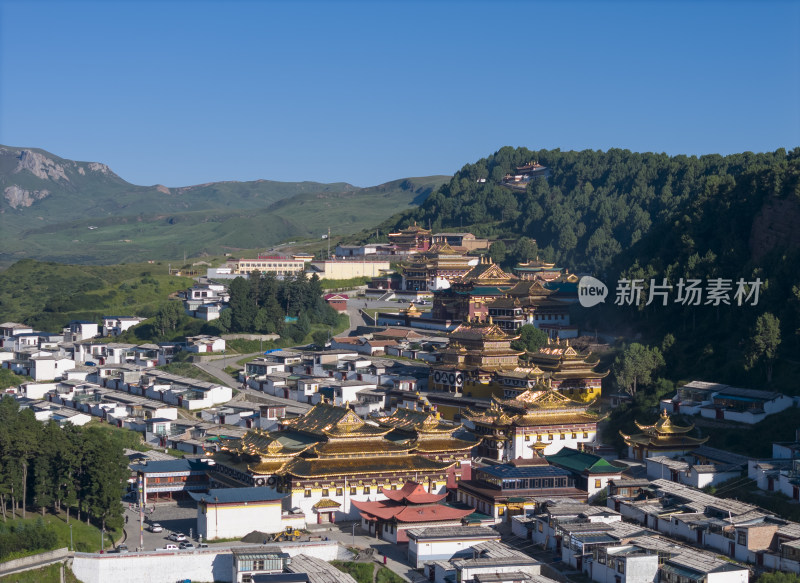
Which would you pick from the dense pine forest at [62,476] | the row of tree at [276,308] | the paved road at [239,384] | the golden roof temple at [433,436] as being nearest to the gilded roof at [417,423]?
the golden roof temple at [433,436]

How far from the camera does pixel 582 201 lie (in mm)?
107062

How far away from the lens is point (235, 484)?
42312 mm

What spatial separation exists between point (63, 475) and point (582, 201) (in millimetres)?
74535

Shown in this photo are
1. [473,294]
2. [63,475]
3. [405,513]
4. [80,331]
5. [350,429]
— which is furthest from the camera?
[80,331]

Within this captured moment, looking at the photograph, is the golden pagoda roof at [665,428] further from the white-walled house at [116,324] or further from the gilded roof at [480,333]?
the white-walled house at [116,324]

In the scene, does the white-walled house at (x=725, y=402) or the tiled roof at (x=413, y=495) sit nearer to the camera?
the tiled roof at (x=413, y=495)

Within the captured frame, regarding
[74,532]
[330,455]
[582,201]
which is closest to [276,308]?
[330,455]

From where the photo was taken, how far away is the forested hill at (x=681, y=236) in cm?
5288

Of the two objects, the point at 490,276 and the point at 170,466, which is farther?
the point at 490,276

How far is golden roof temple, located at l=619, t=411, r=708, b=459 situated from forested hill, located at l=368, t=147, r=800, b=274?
148 feet

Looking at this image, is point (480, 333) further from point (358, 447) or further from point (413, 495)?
point (413, 495)

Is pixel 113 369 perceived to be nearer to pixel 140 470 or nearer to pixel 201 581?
pixel 140 470

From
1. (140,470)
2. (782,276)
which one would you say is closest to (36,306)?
(140,470)

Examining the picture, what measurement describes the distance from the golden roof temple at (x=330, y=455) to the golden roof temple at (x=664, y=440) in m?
7.29
